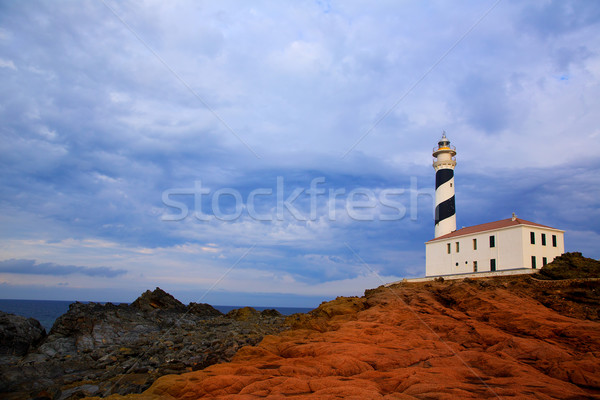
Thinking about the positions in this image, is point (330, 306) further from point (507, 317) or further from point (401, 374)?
point (401, 374)

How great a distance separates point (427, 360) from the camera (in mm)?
9609

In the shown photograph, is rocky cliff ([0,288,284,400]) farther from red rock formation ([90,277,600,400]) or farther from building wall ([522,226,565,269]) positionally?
building wall ([522,226,565,269])

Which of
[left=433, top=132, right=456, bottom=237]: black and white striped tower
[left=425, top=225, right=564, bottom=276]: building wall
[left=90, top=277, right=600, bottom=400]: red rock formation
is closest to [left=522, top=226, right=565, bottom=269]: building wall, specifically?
[left=425, top=225, right=564, bottom=276]: building wall

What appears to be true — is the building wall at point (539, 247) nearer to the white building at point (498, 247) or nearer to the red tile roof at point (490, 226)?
the white building at point (498, 247)

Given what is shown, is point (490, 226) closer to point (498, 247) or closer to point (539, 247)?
point (498, 247)

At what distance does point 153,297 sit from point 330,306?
15.8 metres

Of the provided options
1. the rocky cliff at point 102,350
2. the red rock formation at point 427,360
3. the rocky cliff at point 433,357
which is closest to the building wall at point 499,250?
the rocky cliff at point 433,357

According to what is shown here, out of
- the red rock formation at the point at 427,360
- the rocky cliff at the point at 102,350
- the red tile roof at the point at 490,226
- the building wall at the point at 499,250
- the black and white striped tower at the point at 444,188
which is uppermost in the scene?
the black and white striped tower at the point at 444,188

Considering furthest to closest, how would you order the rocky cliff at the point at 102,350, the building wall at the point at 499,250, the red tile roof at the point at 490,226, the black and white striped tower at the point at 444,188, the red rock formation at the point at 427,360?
the black and white striped tower at the point at 444,188, the red tile roof at the point at 490,226, the building wall at the point at 499,250, the rocky cliff at the point at 102,350, the red rock formation at the point at 427,360

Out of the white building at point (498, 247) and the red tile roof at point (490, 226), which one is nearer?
the white building at point (498, 247)

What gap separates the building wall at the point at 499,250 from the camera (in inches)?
1112

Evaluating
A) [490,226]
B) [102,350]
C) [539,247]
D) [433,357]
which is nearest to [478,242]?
[490,226]

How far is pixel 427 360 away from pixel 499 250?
2388cm

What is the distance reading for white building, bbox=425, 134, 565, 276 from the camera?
28453 mm
